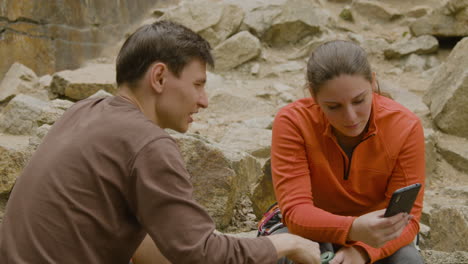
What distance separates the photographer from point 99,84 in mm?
5836

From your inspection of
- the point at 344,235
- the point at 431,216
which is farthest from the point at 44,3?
the point at 344,235

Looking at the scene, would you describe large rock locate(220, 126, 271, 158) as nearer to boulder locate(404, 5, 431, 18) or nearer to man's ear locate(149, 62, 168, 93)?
man's ear locate(149, 62, 168, 93)

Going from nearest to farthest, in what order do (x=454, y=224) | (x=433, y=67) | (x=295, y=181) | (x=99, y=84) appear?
1. (x=295, y=181)
2. (x=454, y=224)
3. (x=99, y=84)
4. (x=433, y=67)

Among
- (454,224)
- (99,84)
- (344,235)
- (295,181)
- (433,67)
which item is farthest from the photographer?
(433,67)

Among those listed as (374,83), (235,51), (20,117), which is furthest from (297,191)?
(235,51)

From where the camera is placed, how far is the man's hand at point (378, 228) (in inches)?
84.0

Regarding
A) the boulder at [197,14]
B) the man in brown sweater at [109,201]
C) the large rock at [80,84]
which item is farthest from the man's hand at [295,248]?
the boulder at [197,14]

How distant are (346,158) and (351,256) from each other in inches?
16.0

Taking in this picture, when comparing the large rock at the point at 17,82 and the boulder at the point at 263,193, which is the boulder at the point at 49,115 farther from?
the large rock at the point at 17,82

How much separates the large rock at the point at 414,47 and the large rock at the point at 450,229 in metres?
4.55

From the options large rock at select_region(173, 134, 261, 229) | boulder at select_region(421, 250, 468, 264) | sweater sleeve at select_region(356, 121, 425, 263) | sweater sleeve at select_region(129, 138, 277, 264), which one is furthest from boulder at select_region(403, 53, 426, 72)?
sweater sleeve at select_region(129, 138, 277, 264)

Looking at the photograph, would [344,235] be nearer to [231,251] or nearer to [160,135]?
[231,251]

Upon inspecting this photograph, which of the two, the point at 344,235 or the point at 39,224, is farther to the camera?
the point at 344,235

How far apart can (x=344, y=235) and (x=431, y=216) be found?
5.23 feet
